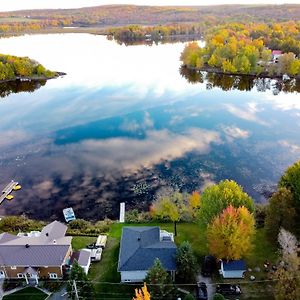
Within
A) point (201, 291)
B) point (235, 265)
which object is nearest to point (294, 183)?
point (235, 265)

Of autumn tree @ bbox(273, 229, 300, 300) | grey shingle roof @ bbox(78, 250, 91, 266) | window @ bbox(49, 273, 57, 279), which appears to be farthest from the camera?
grey shingle roof @ bbox(78, 250, 91, 266)

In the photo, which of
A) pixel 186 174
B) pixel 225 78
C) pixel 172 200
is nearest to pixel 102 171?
pixel 186 174

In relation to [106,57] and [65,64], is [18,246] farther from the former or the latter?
[106,57]

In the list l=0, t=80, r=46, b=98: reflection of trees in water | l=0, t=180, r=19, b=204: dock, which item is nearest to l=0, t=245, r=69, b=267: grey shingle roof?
l=0, t=180, r=19, b=204: dock

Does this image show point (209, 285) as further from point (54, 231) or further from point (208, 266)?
point (54, 231)

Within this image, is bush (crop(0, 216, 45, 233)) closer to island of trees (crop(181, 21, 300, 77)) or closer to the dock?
the dock
